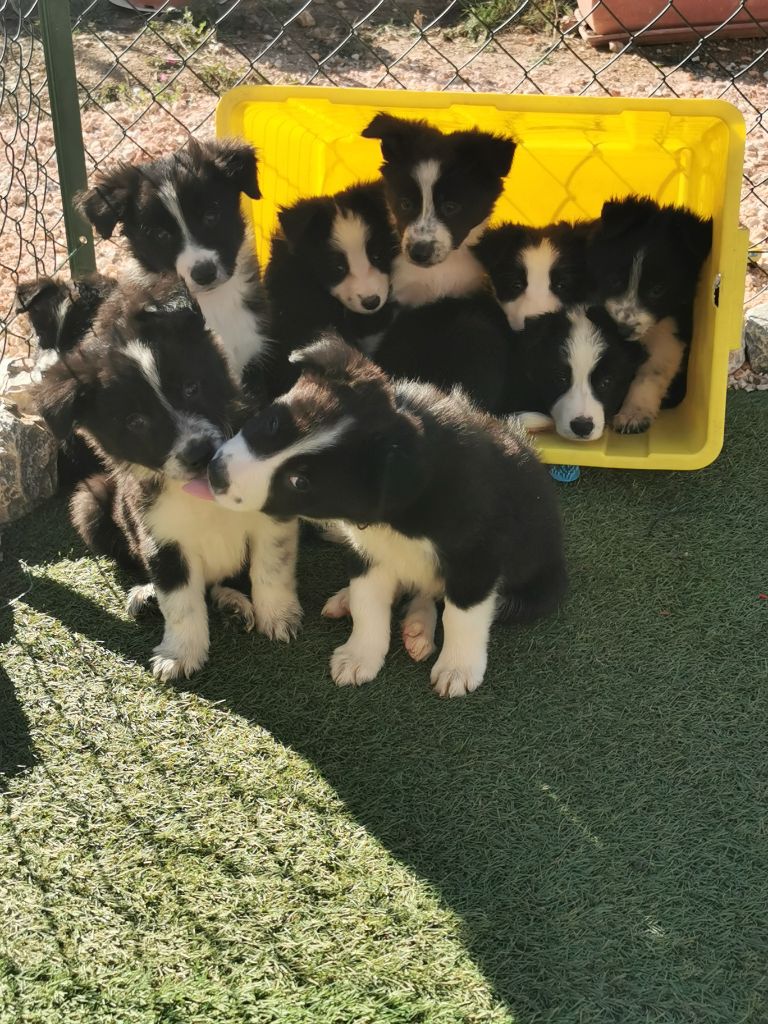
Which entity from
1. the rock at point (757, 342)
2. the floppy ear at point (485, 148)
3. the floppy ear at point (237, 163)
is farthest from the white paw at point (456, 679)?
the rock at point (757, 342)

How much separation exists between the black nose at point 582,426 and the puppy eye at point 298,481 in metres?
1.67

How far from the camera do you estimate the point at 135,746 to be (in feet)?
9.66

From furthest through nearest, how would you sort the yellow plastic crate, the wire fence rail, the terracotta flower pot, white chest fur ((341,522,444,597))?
the terracotta flower pot → the wire fence rail → the yellow plastic crate → white chest fur ((341,522,444,597))

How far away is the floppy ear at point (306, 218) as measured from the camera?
4.08m

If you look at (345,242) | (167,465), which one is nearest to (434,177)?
(345,242)

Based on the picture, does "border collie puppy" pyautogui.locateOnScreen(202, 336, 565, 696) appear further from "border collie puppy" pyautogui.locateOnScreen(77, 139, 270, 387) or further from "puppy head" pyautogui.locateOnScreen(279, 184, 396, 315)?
"puppy head" pyautogui.locateOnScreen(279, 184, 396, 315)

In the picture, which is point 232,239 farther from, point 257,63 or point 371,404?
point 257,63

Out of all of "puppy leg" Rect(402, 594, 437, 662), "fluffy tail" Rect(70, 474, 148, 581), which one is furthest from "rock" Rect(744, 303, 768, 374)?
"fluffy tail" Rect(70, 474, 148, 581)

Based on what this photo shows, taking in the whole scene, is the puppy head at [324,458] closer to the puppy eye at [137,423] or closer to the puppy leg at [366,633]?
the puppy eye at [137,423]

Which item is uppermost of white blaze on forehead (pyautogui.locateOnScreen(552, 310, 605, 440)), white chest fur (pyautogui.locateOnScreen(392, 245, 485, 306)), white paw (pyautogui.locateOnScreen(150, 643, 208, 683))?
white chest fur (pyautogui.locateOnScreen(392, 245, 485, 306))

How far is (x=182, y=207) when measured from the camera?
366cm

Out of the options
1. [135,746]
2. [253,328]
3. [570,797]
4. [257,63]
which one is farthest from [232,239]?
[257,63]

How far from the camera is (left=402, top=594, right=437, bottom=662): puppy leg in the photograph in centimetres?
327

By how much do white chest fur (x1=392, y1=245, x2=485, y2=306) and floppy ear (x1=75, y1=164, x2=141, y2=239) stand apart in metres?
1.09
